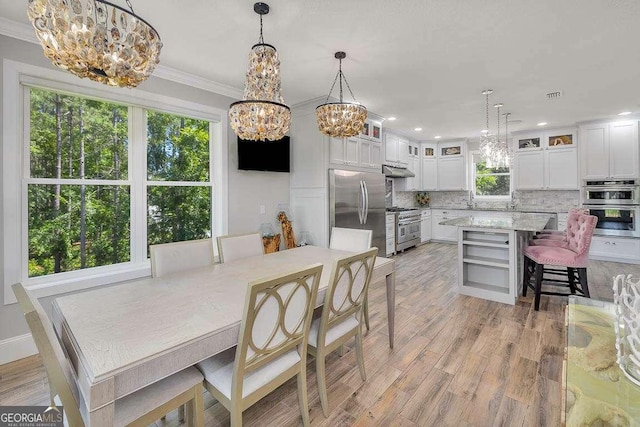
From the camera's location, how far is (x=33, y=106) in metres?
2.46

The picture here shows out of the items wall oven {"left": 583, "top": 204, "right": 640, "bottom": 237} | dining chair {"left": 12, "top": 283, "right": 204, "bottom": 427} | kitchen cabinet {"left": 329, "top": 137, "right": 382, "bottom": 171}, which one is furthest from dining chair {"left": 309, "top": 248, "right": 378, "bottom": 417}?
wall oven {"left": 583, "top": 204, "right": 640, "bottom": 237}

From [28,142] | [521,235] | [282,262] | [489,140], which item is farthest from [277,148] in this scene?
[521,235]

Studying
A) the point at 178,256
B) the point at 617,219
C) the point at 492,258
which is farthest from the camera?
the point at 617,219

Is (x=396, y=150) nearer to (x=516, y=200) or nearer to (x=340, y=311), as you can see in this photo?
(x=516, y=200)

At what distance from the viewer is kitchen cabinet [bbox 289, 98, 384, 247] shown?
4.19 metres

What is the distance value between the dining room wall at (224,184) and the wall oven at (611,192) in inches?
217

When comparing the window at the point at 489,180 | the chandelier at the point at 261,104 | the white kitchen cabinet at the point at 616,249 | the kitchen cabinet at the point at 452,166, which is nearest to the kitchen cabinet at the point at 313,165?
the chandelier at the point at 261,104

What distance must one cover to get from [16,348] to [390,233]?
17.1 ft

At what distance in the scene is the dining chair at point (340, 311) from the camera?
1677mm

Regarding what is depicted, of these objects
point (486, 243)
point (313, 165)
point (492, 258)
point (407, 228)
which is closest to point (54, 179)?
point (313, 165)

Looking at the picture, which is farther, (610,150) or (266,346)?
(610,150)

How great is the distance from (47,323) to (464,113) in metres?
5.45

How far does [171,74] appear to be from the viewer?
Result: 312 cm

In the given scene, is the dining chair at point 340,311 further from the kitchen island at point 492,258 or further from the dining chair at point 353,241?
the kitchen island at point 492,258
